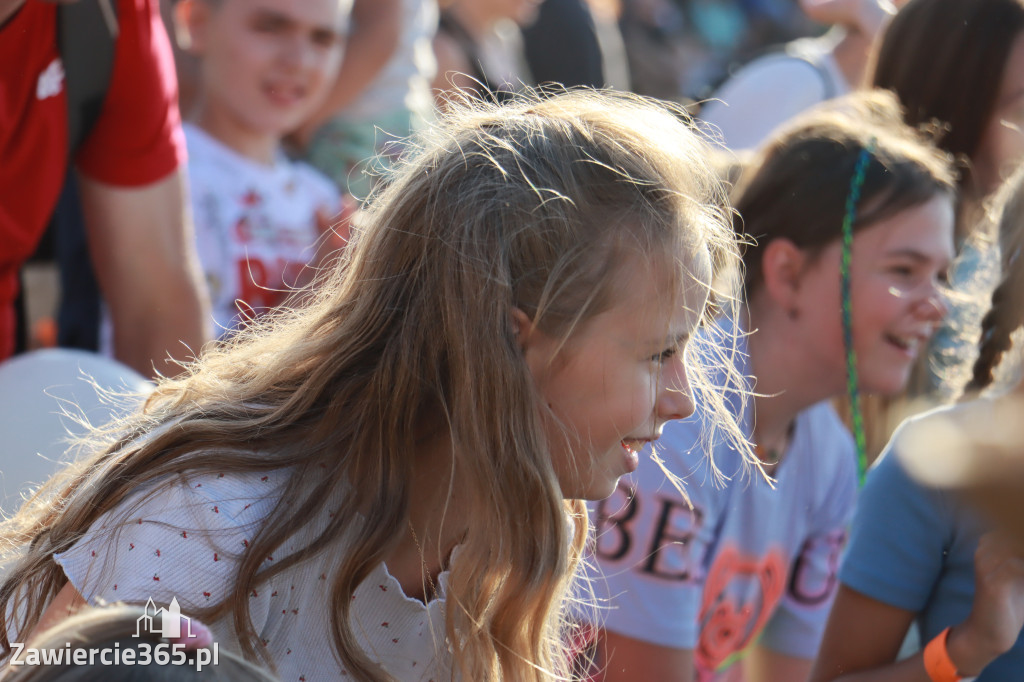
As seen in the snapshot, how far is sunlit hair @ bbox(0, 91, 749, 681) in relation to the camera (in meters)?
1.30

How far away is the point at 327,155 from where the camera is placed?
329cm

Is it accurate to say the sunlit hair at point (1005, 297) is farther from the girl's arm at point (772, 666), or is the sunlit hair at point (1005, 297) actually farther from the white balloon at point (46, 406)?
the white balloon at point (46, 406)

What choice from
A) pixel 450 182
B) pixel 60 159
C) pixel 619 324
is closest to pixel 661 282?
pixel 619 324

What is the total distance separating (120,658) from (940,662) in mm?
1161

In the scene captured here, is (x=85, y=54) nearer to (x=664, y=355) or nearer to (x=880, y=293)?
(x=664, y=355)

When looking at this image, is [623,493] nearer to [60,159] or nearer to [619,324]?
[619,324]

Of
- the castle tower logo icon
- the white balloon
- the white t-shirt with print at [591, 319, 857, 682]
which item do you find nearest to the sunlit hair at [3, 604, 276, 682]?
the castle tower logo icon

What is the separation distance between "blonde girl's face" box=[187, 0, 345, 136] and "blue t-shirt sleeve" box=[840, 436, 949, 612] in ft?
6.18

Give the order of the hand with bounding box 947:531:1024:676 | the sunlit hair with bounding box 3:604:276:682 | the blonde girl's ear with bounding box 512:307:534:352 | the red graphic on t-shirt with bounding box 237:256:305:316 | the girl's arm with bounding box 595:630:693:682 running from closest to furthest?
the sunlit hair with bounding box 3:604:276:682 < the blonde girl's ear with bounding box 512:307:534:352 < the hand with bounding box 947:531:1024:676 < the girl's arm with bounding box 595:630:693:682 < the red graphic on t-shirt with bounding box 237:256:305:316

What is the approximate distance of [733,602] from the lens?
6.79 feet

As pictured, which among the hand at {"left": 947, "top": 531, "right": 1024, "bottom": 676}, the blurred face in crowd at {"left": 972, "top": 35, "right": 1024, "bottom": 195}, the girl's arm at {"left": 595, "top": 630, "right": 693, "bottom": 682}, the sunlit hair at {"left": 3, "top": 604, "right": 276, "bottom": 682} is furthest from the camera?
the blurred face in crowd at {"left": 972, "top": 35, "right": 1024, "bottom": 195}

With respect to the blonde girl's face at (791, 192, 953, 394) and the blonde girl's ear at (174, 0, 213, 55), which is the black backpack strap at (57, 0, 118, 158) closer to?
the blonde girl's ear at (174, 0, 213, 55)

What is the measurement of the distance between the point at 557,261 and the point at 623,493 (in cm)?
74

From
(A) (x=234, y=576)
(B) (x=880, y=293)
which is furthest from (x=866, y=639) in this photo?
(A) (x=234, y=576)
